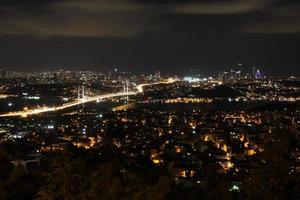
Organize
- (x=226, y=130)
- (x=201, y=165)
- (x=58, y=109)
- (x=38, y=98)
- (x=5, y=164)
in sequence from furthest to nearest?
(x=38, y=98), (x=58, y=109), (x=226, y=130), (x=201, y=165), (x=5, y=164)

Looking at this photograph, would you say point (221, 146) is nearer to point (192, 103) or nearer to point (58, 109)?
point (58, 109)

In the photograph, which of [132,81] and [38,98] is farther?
[132,81]

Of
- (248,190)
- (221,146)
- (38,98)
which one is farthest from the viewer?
(38,98)

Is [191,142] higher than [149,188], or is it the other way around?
[149,188]

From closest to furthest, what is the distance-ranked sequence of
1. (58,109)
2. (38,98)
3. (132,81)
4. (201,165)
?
(201,165), (58,109), (38,98), (132,81)

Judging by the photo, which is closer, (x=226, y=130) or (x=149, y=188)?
(x=149, y=188)

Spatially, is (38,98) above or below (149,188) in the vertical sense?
below

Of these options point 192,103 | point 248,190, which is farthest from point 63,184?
point 192,103

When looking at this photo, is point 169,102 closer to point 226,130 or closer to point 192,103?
point 192,103

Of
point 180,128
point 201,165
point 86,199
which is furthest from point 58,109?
point 86,199
